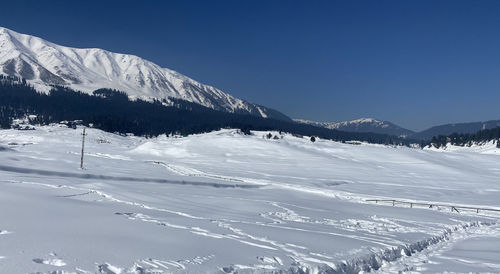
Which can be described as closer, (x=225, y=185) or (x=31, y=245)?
(x=31, y=245)

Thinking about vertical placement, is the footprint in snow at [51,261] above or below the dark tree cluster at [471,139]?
below

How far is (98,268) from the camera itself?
9547 millimetres

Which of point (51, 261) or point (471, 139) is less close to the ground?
point (471, 139)

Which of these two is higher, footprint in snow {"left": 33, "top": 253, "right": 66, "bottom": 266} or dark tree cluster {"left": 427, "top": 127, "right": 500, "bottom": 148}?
dark tree cluster {"left": 427, "top": 127, "right": 500, "bottom": 148}

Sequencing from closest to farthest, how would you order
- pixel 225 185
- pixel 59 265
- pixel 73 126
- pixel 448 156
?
pixel 59 265 → pixel 225 185 → pixel 448 156 → pixel 73 126

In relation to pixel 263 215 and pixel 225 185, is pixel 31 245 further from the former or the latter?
pixel 225 185

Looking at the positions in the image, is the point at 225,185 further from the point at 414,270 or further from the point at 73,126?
the point at 73,126

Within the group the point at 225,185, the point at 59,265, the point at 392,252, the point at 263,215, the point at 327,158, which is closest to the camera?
the point at 59,265

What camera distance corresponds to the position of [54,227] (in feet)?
43.9

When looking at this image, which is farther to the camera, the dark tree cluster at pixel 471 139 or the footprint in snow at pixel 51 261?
the dark tree cluster at pixel 471 139

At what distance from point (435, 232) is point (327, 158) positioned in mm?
73957

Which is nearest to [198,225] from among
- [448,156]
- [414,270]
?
[414,270]

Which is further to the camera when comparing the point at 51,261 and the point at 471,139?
the point at 471,139

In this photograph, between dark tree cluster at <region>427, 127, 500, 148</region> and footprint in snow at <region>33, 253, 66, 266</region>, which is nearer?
footprint in snow at <region>33, 253, 66, 266</region>
